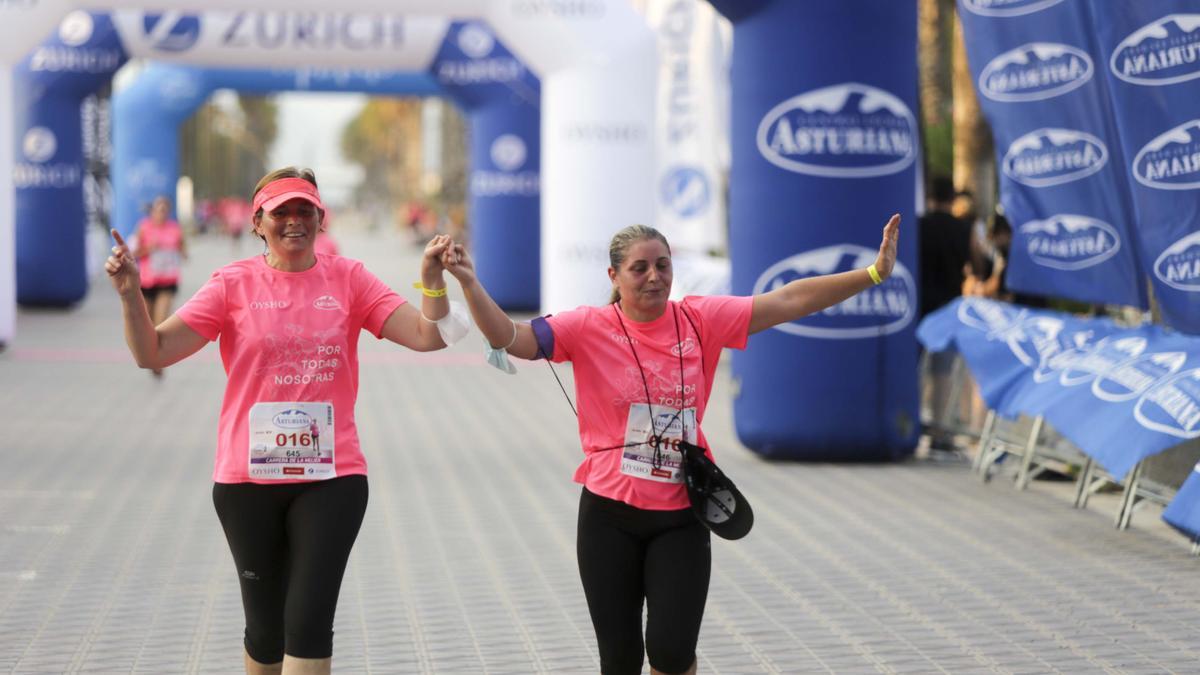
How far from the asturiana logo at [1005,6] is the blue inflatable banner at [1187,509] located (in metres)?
3.39

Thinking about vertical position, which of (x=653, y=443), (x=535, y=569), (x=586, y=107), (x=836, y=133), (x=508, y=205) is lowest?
(x=535, y=569)

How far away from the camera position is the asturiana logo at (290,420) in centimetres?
443

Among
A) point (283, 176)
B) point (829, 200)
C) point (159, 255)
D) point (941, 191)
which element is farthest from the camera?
point (159, 255)

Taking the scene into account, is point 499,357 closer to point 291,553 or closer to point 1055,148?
point 291,553

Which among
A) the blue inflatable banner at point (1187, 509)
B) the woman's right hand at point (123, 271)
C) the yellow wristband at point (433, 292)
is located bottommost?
the blue inflatable banner at point (1187, 509)

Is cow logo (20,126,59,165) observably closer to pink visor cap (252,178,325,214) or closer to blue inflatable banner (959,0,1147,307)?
blue inflatable banner (959,0,1147,307)

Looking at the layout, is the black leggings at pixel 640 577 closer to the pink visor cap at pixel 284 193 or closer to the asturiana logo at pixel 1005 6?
the pink visor cap at pixel 284 193

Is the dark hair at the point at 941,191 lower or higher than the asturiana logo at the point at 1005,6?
lower

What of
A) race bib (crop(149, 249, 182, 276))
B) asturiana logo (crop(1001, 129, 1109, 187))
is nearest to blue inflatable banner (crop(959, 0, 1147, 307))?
asturiana logo (crop(1001, 129, 1109, 187))

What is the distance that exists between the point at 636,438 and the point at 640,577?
36 centimetres

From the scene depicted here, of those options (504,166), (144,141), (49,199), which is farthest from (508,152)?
(144,141)

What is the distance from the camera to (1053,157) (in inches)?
391

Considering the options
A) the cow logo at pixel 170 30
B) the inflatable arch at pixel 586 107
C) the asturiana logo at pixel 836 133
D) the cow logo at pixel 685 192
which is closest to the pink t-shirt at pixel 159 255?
the inflatable arch at pixel 586 107

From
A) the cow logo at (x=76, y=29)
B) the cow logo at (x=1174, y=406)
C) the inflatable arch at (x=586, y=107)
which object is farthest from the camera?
the cow logo at (x=76, y=29)
